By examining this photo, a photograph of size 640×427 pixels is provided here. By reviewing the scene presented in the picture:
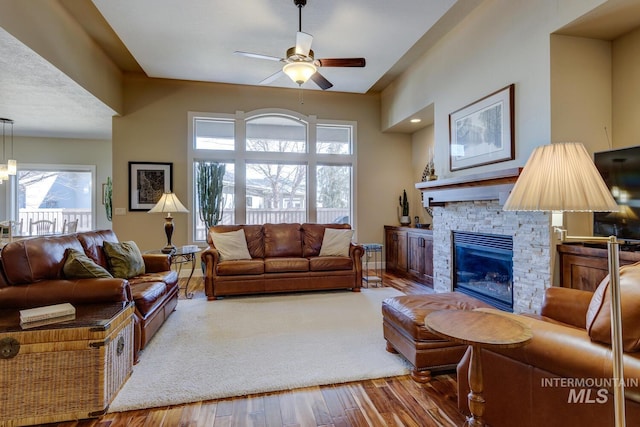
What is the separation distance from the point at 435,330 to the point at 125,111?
610 centimetres

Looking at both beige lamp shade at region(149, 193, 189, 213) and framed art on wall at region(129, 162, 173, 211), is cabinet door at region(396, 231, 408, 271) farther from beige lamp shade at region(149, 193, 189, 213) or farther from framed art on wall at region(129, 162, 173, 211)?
framed art on wall at region(129, 162, 173, 211)

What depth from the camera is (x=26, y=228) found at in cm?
712

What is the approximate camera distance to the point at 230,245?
450 centimetres

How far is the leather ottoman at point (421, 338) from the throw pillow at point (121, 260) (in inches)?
100

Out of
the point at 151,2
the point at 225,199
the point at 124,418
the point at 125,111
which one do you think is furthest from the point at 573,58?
the point at 125,111

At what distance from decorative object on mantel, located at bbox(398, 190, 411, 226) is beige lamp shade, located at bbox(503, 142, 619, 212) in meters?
4.96

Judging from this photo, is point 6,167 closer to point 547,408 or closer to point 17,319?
point 17,319

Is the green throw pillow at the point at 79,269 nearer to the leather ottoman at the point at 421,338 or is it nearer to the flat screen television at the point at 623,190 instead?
the leather ottoman at the point at 421,338

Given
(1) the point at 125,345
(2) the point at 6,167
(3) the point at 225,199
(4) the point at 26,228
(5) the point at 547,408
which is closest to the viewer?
(5) the point at 547,408

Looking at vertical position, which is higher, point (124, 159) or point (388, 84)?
point (388, 84)

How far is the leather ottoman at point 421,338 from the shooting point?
218cm

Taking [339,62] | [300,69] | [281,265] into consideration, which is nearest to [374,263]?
[281,265]

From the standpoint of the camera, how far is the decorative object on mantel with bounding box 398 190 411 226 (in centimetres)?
623

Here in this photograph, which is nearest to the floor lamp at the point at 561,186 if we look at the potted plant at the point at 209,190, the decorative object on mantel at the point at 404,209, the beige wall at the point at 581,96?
the beige wall at the point at 581,96
